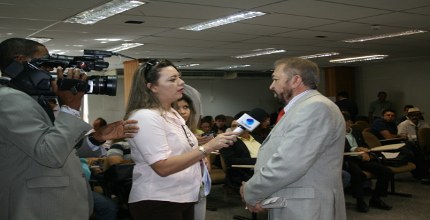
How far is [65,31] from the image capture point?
5.87 metres

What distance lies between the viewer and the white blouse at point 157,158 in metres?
1.80

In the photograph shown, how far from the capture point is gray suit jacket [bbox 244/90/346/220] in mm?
1841

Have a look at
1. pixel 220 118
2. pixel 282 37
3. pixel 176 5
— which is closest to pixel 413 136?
pixel 282 37

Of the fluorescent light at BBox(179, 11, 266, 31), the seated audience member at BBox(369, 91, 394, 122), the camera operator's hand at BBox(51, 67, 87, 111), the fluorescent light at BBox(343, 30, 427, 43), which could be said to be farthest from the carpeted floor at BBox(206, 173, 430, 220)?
the seated audience member at BBox(369, 91, 394, 122)

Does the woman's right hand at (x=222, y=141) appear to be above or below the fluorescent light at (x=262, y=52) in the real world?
below

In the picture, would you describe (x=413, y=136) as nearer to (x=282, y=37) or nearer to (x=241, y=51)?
(x=282, y=37)

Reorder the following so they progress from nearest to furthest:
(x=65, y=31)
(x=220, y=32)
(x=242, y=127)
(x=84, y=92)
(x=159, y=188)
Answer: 1. (x=84, y=92)
2. (x=159, y=188)
3. (x=242, y=127)
4. (x=65, y=31)
5. (x=220, y=32)

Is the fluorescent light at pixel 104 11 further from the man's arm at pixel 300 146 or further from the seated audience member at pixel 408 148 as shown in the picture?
the seated audience member at pixel 408 148

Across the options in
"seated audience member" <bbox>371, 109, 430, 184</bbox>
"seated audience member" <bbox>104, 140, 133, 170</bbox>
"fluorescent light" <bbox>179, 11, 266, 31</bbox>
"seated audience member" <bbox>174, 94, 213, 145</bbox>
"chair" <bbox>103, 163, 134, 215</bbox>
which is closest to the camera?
"seated audience member" <bbox>174, 94, 213, 145</bbox>

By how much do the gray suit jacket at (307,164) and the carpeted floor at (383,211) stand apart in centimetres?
299

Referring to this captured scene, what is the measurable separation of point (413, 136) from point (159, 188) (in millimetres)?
6524

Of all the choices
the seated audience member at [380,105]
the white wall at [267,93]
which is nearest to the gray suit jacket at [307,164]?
the white wall at [267,93]

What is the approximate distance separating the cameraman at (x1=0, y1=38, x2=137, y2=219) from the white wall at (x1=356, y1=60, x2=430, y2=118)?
12.7 m

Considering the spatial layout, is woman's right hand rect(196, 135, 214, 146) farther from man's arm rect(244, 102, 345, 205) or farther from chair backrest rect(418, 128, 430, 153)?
chair backrest rect(418, 128, 430, 153)
